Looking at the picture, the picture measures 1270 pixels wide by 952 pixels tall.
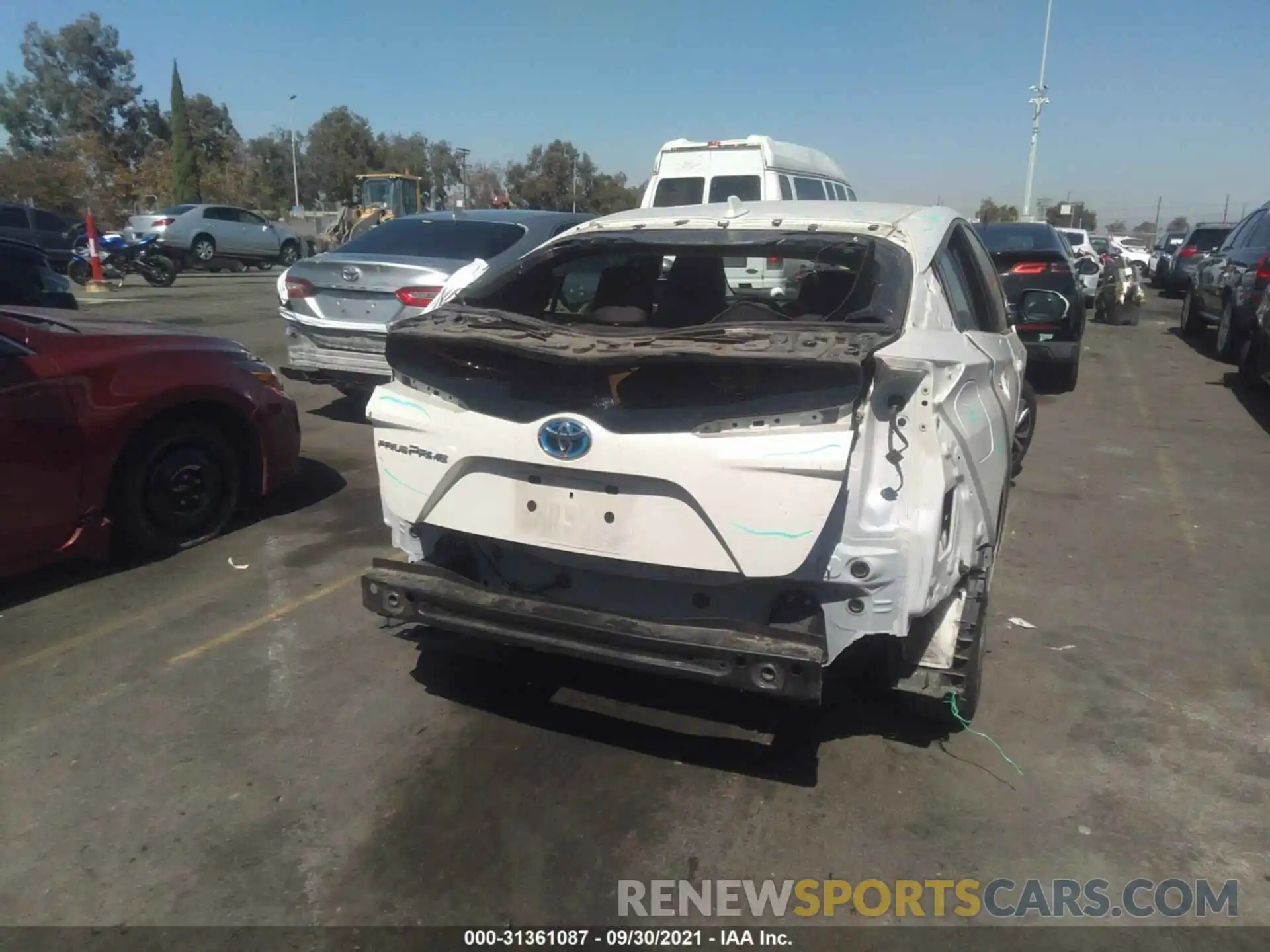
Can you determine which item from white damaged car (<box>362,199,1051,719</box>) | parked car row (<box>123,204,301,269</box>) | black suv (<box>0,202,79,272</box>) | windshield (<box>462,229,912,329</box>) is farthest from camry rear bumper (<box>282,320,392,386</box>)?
parked car row (<box>123,204,301,269</box>)

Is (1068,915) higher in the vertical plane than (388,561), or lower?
lower

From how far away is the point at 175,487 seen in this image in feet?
17.3

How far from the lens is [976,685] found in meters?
3.44

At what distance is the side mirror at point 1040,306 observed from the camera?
4.94 metres

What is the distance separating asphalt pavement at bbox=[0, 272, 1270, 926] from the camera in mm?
2842

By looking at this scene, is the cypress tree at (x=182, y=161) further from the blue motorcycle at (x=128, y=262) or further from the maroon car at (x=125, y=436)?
the maroon car at (x=125, y=436)

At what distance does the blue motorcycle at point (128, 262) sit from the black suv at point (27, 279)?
14351 millimetres

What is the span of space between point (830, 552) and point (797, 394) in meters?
0.49

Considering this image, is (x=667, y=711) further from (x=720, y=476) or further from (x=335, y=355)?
(x=335, y=355)

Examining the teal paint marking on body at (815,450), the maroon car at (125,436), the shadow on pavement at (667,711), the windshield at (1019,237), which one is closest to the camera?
the teal paint marking on body at (815,450)

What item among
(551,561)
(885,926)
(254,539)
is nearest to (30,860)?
(551,561)

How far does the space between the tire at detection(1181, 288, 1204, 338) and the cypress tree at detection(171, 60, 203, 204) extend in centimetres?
4983

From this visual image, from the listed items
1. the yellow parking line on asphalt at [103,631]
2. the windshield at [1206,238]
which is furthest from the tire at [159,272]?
the windshield at [1206,238]

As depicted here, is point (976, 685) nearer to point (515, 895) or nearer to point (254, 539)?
point (515, 895)
